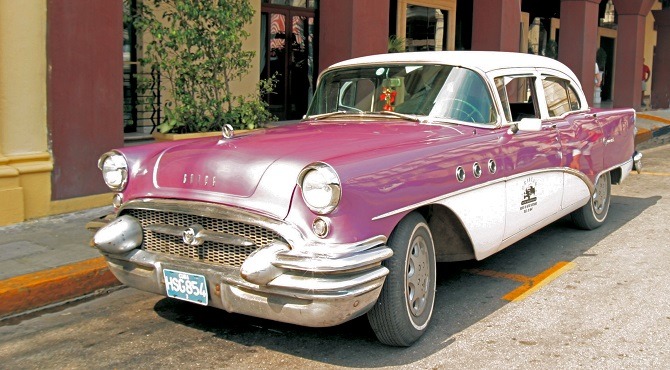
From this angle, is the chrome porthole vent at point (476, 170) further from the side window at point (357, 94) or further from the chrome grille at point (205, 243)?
the chrome grille at point (205, 243)

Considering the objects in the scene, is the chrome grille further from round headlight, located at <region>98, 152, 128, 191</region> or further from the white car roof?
the white car roof

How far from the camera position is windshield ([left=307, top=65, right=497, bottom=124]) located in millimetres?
5566

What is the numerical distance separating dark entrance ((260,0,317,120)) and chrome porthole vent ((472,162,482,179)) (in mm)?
9564

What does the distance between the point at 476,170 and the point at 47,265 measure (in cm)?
322

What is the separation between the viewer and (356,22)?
10688 millimetres

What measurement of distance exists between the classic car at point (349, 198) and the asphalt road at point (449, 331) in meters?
0.32

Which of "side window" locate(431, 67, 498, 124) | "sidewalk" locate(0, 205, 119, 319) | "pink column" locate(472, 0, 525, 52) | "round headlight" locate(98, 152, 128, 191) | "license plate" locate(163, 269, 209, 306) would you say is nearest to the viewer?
"license plate" locate(163, 269, 209, 306)

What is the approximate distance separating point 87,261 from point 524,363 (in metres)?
3.36

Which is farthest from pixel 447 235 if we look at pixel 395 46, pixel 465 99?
pixel 395 46

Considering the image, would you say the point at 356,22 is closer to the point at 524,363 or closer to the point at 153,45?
the point at 153,45

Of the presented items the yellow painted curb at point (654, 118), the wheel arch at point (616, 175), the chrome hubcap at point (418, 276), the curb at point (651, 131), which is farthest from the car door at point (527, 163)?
the yellow painted curb at point (654, 118)

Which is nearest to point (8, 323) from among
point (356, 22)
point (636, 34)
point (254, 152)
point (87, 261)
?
point (87, 261)

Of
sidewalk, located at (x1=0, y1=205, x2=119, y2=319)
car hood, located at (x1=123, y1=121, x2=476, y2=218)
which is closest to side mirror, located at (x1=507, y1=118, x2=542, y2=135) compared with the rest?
car hood, located at (x1=123, y1=121, x2=476, y2=218)

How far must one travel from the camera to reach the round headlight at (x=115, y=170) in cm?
486
